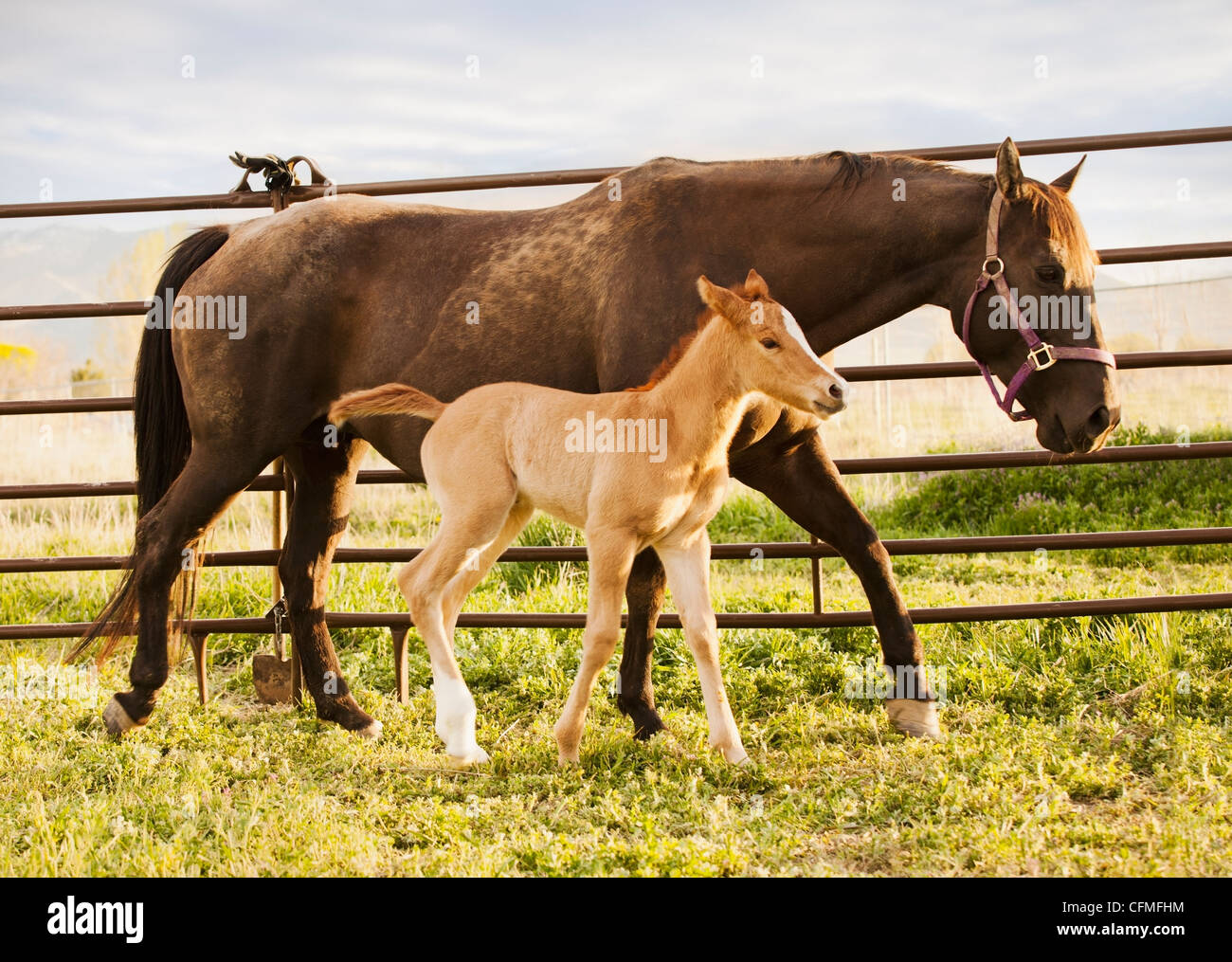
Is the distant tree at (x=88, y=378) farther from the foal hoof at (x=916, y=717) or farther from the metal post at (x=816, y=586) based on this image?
the foal hoof at (x=916, y=717)

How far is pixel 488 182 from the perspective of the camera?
194 inches

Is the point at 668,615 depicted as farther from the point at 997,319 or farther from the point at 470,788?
the point at 997,319

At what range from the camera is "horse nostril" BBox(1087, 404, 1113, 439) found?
3.56 metres

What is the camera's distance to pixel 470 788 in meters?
3.57

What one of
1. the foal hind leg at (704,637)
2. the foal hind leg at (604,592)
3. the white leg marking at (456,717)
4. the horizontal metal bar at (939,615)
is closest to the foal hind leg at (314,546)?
the horizontal metal bar at (939,615)

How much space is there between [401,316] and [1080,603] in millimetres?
3247

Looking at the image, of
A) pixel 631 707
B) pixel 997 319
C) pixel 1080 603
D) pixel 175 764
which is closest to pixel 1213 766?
pixel 1080 603

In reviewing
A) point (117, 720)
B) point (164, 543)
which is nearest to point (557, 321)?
point (164, 543)

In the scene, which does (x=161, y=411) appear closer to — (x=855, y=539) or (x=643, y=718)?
(x=643, y=718)

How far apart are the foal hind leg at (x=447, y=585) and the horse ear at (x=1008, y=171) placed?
6.42 feet

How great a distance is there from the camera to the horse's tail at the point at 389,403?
3793 millimetres

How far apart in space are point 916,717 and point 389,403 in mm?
2290

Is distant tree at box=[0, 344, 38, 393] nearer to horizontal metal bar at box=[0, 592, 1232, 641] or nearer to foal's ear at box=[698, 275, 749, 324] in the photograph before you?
horizontal metal bar at box=[0, 592, 1232, 641]

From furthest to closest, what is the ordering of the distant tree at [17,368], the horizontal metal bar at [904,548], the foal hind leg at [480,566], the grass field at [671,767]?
the distant tree at [17,368] < the horizontal metal bar at [904,548] < the foal hind leg at [480,566] < the grass field at [671,767]
